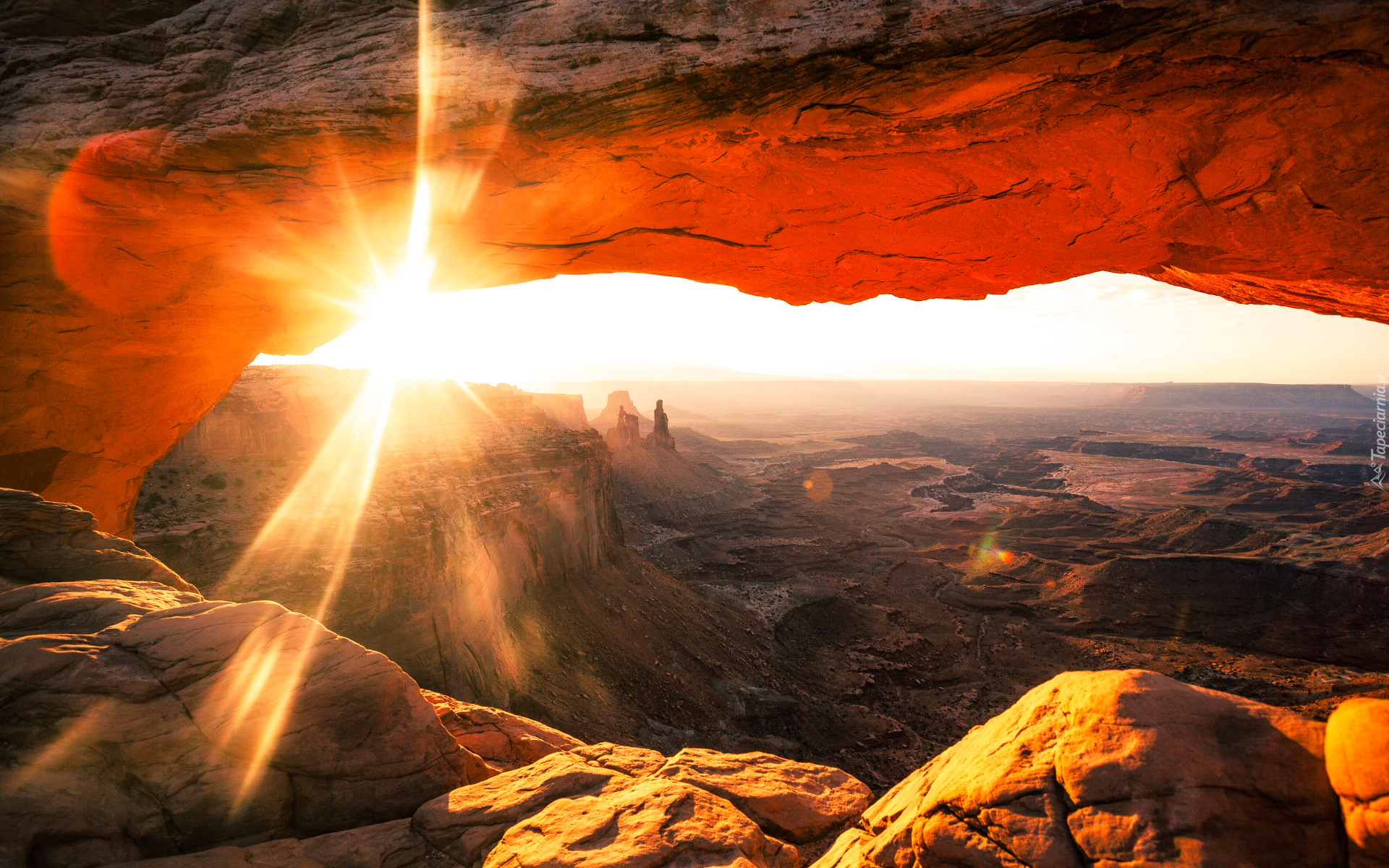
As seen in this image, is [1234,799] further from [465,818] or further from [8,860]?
[8,860]

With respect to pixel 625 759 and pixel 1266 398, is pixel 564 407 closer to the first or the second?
pixel 625 759

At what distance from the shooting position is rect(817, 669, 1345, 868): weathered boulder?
2725 millimetres

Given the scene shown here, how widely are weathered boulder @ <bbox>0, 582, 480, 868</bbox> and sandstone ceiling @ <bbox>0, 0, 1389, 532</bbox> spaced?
4.50m

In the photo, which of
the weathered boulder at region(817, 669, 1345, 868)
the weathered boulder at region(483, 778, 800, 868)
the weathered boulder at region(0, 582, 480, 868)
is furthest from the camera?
the weathered boulder at region(483, 778, 800, 868)

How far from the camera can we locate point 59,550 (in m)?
5.67

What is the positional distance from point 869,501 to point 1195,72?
5480cm

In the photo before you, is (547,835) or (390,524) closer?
(547,835)

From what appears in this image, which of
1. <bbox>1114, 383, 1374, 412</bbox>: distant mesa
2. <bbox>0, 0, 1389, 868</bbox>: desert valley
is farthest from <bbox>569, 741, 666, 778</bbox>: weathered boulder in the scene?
<bbox>1114, 383, 1374, 412</bbox>: distant mesa

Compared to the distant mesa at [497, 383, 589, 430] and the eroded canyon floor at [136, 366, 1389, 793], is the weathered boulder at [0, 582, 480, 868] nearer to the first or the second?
the eroded canyon floor at [136, 366, 1389, 793]

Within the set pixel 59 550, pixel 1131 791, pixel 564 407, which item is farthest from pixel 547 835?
pixel 564 407

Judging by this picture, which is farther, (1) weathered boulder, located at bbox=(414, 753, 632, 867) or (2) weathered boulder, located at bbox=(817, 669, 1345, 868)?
(1) weathered boulder, located at bbox=(414, 753, 632, 867)

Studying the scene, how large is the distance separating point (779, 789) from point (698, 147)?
6353 millimetres

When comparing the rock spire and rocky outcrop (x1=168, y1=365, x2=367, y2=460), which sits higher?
rocky outcrop (x1=168, y1=365, x2=367, y2=460)

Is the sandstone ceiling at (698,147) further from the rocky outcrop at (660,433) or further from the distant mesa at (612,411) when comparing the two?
the distant mesa at (612,411)
